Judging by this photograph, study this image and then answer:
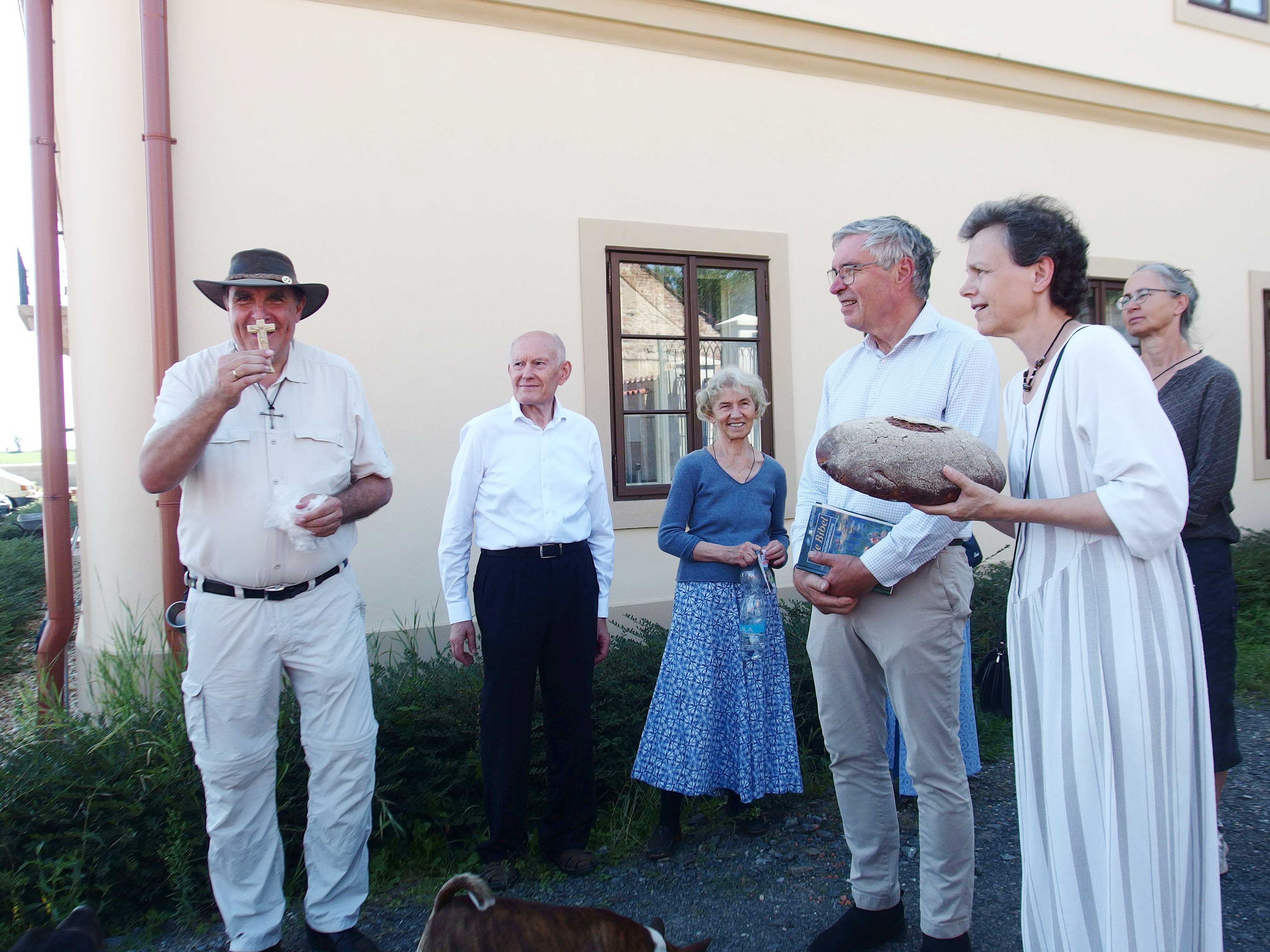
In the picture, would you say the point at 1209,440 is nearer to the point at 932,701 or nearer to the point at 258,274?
the point at 932,701

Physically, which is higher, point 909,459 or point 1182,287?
point 1182,287

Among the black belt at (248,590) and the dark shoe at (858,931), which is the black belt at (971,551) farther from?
the black belt at (248,590)

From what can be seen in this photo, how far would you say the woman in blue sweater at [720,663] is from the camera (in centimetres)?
351

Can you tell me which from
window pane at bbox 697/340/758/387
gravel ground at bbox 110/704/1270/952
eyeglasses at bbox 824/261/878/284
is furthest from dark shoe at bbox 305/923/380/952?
window pane at bbox 697/340/758/387

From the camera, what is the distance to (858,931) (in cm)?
265

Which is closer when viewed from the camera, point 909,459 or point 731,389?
point 909,459

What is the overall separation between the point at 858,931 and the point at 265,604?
85.1 inches

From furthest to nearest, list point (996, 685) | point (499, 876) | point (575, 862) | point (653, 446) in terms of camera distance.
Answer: point (653, 446) < point (575, 862) < point (499, 876) < point (996, 685)

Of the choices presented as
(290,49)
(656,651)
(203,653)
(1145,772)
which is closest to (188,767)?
(203,653)

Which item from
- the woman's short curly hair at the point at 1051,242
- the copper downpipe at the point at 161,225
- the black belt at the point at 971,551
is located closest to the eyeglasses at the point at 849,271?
the woman's short curly hair at the point at 1051,242

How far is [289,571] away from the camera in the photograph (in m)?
2.74

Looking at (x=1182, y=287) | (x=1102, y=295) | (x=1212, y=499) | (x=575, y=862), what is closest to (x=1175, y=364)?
(x=1182, y=287)

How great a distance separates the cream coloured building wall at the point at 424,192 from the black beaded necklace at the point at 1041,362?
12.5 feet

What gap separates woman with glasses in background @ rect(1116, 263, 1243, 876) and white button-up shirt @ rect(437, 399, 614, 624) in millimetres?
2202
